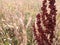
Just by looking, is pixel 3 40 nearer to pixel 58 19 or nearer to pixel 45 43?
pixel 45 43

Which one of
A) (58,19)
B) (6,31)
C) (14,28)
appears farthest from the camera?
(58,19)

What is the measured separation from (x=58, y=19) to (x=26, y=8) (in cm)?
111

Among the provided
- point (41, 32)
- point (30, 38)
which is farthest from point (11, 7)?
point (41, 32)

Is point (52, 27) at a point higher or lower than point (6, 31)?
higher

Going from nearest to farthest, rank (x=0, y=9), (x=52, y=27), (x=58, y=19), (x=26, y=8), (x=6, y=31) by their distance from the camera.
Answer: (x=52, y=27) → (x=6, y=31) → (x=58, y=19) → (x=0, y=9) → (x=26, y=8)

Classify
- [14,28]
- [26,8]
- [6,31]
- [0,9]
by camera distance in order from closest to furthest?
[14,28] → [6,31] → [0,9] → [26,8]

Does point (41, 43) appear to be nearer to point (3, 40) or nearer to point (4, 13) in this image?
point (3, 40)

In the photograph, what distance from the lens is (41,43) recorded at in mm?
3012

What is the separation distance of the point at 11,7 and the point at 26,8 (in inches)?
16.5

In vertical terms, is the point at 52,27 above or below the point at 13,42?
above

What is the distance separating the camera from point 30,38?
3955mm

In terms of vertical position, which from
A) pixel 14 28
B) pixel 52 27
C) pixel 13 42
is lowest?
pixel 13 42

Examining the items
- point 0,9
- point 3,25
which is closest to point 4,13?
point 0,9

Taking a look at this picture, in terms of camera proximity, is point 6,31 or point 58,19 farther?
point 58,19
